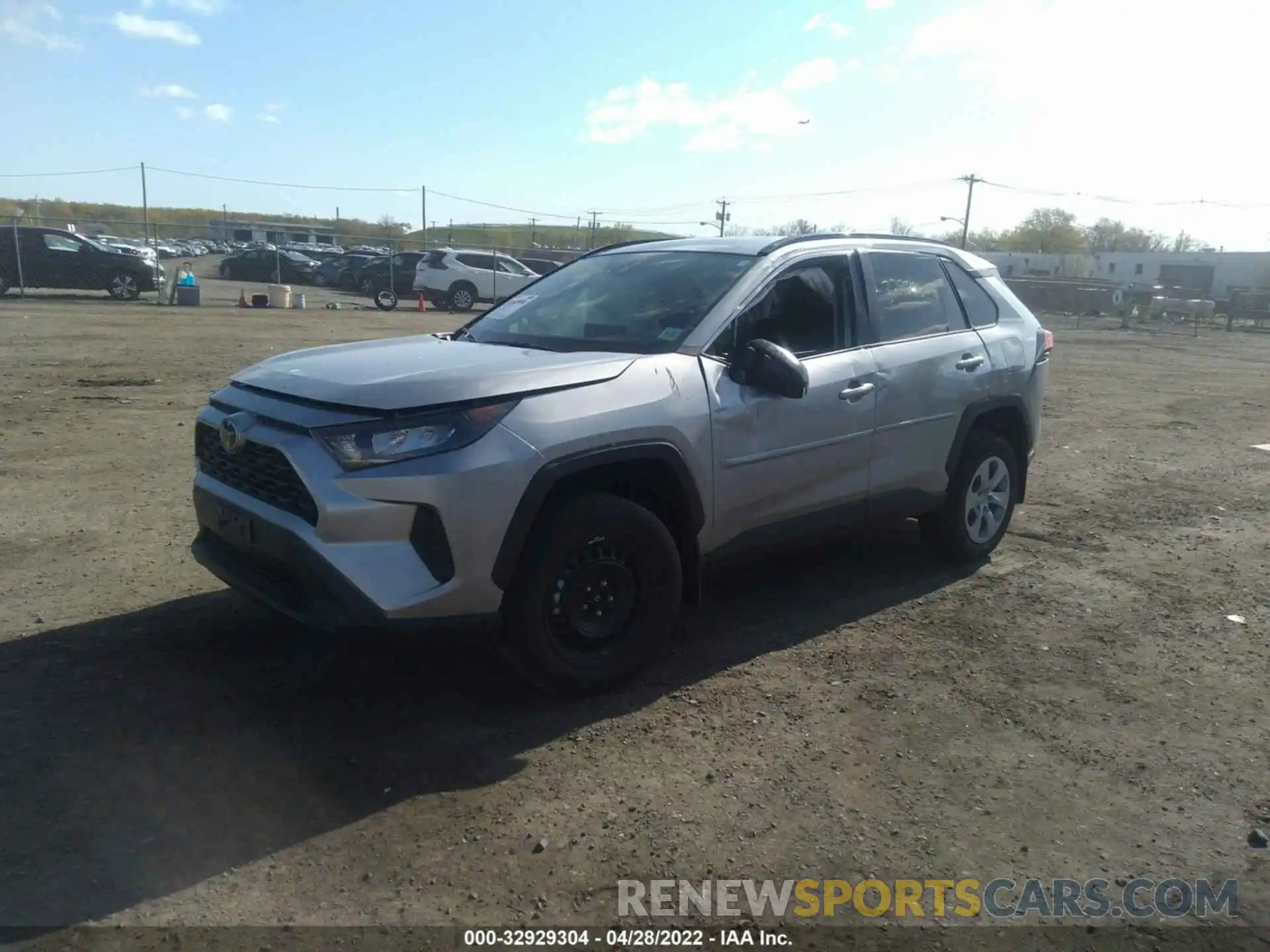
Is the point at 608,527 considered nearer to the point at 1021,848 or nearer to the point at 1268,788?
the point at 1021,848

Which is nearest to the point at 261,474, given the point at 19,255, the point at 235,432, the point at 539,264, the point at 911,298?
the point at 235,432

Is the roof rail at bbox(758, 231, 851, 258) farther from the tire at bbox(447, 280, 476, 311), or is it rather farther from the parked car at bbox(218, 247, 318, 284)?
the parked car at bbox(218, 247, 318, 284)

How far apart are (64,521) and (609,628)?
3993 millimetres

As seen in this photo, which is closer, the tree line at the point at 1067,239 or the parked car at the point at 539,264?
the parked car at the point at 539,264

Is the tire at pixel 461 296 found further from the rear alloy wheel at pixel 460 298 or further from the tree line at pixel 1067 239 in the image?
the tree line at pixel 1067 239

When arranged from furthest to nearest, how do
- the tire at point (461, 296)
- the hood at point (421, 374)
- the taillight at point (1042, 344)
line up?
1. the tire at point (461, 296)
2. the taillight at point (1042, 344)
3. the hood at point (421, 374)

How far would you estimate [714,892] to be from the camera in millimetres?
3014

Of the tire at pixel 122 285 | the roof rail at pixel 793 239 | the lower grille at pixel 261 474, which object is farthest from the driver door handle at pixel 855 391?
the tire at pixel 122 285

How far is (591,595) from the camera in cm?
409

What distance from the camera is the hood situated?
371 cm

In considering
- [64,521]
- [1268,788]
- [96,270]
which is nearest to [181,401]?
[64,521]

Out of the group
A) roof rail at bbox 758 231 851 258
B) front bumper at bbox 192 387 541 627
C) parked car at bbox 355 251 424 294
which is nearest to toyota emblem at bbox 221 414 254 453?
front bumper at bbox 192 387 541 627

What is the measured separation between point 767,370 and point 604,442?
929mm

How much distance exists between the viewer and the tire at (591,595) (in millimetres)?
3854
